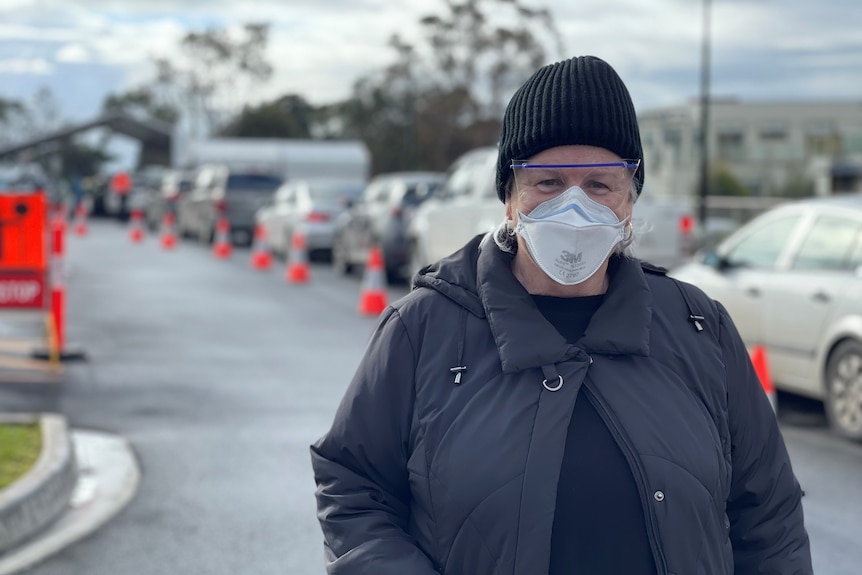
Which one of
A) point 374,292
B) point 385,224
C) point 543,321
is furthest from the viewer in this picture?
point 385,224

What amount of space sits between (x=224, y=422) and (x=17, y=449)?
5.82 ft

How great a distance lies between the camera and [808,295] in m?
8.94

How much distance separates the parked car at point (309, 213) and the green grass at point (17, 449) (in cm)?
1596

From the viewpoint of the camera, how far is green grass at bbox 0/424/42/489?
6874 millimetres

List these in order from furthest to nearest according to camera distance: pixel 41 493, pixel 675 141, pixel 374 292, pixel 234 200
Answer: pixel 675 141 < pixel 234 200 < pixel 374 292 < pixel 41 493

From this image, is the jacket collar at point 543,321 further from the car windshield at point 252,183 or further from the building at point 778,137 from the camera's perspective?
the building at point 778,137

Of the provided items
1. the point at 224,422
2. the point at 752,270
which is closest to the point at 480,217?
the point at 752,270

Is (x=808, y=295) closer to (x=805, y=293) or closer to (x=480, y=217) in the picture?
(x=805, y=293)

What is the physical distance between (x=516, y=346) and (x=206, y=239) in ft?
96.7

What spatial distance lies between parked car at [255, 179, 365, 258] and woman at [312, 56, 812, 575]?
70.5 ft

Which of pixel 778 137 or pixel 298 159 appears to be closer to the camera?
pixel 298 159

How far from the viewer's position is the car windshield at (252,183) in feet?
99.5

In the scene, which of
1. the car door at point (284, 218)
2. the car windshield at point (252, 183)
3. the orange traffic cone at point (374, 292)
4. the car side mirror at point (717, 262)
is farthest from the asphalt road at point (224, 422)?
the car windshield at point (252, 183)

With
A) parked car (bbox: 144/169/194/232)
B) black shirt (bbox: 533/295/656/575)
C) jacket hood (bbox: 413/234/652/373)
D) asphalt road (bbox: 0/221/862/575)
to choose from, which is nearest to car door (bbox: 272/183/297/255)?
asphalt road (bbox: 0/221/862/575)
